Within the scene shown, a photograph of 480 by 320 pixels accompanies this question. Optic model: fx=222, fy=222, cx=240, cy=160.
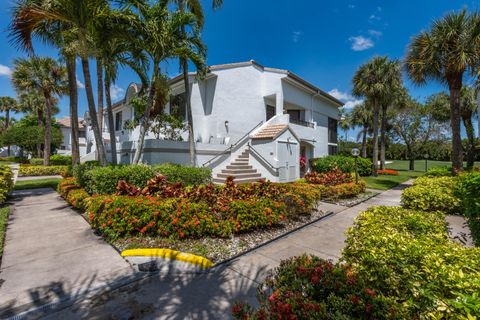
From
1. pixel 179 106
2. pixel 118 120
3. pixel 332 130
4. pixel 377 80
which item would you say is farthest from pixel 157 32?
pixel 118 120

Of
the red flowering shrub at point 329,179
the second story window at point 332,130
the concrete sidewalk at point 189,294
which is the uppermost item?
the second story window at point 332,130

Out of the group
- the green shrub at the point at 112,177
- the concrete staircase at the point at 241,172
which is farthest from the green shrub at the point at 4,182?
the concrete staircase at the point at 241,172

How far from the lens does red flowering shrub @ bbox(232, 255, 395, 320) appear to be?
1841 mm

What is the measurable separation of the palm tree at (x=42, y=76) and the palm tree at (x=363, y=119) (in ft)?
115

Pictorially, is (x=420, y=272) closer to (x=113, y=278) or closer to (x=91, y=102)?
(x=113, y=278)

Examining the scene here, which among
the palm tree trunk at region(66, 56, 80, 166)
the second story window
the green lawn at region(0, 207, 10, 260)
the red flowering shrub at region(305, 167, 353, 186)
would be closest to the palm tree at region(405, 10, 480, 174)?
the red flowering shrub at region(305, 167, 353, 186)

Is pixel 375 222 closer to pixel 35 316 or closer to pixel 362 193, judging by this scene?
pixel 35 316

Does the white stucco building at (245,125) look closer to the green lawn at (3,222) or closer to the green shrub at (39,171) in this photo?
the green shrub at (39,171)

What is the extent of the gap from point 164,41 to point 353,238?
28.8 feet

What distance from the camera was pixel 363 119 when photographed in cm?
3167

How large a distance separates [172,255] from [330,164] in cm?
1515

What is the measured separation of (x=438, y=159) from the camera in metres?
47.5

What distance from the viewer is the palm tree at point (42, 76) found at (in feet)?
59.5

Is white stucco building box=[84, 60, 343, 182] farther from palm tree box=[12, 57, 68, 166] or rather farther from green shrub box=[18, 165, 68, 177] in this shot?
palm tree box=[12, 57, 68, 166]
